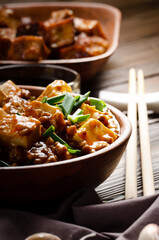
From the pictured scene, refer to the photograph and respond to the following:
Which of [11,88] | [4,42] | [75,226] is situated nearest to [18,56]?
[4,42]

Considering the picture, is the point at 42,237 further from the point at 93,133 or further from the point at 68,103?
the point at 68,103

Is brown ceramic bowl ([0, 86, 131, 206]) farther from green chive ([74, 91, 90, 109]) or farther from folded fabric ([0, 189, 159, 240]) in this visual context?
green chive ([74, 91, 90, 109])

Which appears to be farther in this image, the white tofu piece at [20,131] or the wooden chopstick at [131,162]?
the wooden chopstick at [131,162]

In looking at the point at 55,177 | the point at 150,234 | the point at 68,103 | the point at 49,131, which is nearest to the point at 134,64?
the point at 68,103

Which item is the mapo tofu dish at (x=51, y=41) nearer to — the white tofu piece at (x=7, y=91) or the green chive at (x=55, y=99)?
the white tofu piece at (x=7, y=91)

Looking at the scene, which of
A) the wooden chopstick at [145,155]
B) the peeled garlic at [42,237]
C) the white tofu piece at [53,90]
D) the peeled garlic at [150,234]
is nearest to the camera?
the peeled garlic at [150,234]

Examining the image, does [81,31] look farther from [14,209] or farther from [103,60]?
[14,209]

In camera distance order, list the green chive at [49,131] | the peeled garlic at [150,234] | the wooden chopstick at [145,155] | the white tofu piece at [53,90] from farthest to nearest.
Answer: the white tofu piece at [53,90] < the wooden chopstick at [145,155] < the green chive at [49,131] < the peeled garlic at [150,234]

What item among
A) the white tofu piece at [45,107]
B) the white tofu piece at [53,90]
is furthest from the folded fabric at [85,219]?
the white tofu piece at [53,90]
